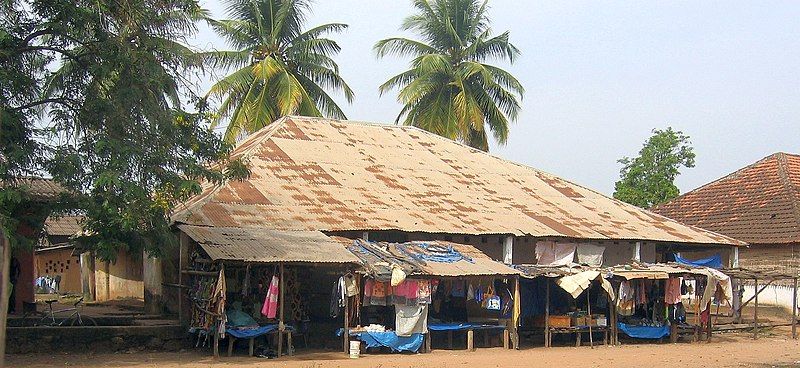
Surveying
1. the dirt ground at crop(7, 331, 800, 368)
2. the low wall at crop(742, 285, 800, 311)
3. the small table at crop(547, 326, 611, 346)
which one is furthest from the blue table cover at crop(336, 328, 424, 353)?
the low wall at crop(742, 285, 800, 311)

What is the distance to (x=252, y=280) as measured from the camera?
16.1m

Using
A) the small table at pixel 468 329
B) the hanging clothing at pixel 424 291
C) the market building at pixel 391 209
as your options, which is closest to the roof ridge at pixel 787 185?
the market building at pixel 391 209

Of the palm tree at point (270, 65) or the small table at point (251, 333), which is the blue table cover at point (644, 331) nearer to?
the small table at point (251, 333)

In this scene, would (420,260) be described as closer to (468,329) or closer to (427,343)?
(427,343)

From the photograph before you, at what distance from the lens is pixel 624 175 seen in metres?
37.8

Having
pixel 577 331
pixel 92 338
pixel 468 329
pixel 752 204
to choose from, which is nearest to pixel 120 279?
pixel 92 338

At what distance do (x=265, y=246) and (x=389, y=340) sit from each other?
3069 millimetres

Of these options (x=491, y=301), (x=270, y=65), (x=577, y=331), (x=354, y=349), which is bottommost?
(x=577, y=331)

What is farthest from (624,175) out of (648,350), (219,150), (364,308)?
(219,150)

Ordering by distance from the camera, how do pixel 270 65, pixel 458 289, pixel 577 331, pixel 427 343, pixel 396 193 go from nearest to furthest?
pixel 427 343 < pixel 458 289 < pixel 577 331 < pixel 396 193 < pixel 270 65

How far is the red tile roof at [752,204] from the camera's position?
26.1 m

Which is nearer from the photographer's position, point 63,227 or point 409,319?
point 409,319

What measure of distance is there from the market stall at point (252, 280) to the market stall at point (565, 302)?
179 inches

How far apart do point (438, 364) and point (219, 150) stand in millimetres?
5237
